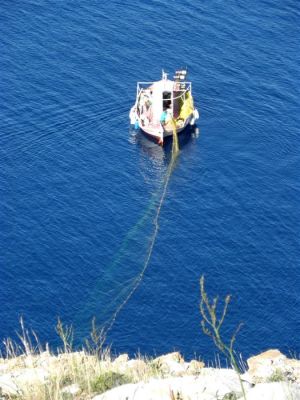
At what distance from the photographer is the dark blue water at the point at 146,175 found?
87312 millimetres

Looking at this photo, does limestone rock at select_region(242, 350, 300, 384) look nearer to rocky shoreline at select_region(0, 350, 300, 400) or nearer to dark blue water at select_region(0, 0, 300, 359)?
rocky shoreline at select_region(0, 350, 300, 400)

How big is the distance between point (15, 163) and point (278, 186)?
30.6m

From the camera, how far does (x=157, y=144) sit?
118188 mm

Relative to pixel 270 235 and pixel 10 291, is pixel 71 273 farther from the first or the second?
pixel 270 235

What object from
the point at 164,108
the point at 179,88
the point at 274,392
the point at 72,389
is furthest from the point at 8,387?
the point at 179,88

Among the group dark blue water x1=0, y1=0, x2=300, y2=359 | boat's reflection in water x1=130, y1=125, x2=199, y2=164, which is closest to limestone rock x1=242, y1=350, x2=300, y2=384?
dark blue water x1=0, y1=0, x2=300, y2=359

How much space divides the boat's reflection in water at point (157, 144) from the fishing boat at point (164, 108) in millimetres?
754

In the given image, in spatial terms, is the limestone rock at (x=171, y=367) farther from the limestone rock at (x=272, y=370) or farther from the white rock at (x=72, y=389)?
the white rock at (x=72, y=389)

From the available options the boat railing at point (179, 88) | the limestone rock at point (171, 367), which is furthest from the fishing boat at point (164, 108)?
the limestone rock at point (171, 367)

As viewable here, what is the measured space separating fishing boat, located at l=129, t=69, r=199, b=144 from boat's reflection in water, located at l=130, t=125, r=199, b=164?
75cm

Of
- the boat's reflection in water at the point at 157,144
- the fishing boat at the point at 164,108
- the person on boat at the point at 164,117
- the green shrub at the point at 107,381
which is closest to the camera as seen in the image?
the green shrub at the point at 107,381

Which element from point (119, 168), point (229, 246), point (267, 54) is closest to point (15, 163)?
point (119, 168)

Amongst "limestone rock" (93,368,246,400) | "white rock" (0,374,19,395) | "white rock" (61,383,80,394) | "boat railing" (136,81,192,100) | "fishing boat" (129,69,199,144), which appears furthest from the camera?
"boat railing" (136,81,192,100)

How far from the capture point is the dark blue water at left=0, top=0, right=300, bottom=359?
8731 cm
